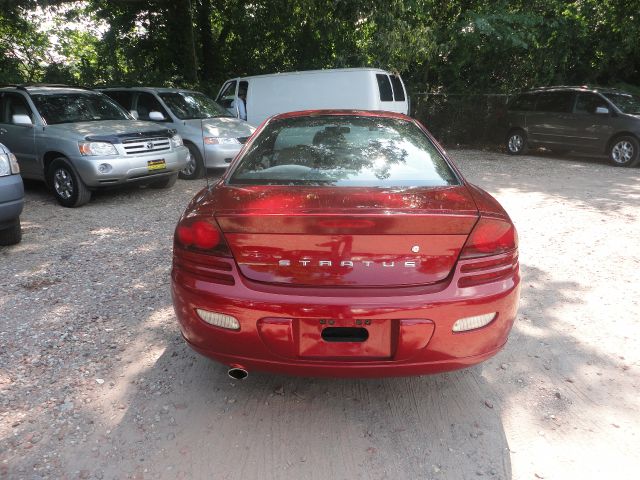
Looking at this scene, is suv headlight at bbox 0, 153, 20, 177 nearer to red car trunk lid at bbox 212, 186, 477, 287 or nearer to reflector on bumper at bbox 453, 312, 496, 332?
red car trunk lid at bbox 212, 186, 477, 287

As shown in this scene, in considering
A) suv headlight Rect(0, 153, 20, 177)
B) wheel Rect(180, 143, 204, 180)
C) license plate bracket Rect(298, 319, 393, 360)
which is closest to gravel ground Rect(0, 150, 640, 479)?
license plate bracket Rect(298, 319, 393, 360)

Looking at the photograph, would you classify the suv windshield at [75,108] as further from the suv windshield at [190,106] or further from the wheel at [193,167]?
the suv windshield at [190,106]

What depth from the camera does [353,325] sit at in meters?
2.35

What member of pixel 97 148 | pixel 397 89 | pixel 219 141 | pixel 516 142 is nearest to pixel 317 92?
pixel 397 89

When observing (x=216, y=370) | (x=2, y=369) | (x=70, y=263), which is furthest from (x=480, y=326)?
(x=70, y=263)

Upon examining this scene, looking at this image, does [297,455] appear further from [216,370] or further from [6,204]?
[6,204]

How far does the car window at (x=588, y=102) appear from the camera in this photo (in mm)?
11836

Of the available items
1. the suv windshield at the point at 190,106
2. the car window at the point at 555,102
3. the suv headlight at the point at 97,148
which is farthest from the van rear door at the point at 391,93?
the suv headlight at the point at 97,148

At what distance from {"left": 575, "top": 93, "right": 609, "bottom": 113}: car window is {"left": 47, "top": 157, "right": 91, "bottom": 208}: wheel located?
35.1 ft

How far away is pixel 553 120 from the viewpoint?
12727 millimetres

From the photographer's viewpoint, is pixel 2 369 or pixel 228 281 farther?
pixel 2 369

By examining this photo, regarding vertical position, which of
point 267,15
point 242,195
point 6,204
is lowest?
point 6,204

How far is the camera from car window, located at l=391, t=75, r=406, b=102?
1264 centimetres

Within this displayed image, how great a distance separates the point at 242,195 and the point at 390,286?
0.96 m
